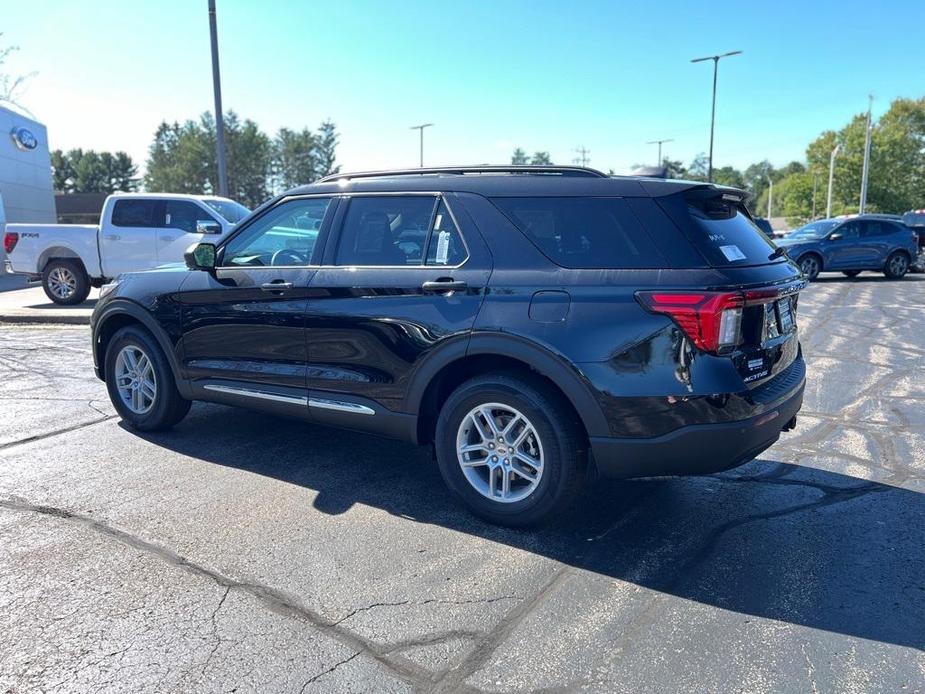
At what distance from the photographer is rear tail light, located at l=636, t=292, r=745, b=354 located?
10.5 feet

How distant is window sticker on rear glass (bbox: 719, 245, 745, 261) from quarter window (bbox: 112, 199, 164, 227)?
38.4 feet

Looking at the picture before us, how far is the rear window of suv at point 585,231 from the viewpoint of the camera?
3457 mm

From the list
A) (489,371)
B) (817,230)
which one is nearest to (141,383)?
(489,371)

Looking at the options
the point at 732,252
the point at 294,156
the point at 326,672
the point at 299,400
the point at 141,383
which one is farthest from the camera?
the point at 294,156

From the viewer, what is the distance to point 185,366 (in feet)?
16.8

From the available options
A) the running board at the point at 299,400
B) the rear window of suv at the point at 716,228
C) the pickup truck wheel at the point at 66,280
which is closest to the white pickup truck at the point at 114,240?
the pickup truck wheel at the point at 66,280

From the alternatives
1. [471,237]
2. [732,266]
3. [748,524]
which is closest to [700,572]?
[748,524]

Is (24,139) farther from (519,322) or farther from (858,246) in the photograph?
(519,322)

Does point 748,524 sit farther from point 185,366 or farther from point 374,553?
point 185,366

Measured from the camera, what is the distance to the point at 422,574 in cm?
332

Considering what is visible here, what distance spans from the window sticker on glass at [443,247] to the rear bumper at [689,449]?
4.28ft

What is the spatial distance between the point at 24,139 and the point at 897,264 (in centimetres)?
3209

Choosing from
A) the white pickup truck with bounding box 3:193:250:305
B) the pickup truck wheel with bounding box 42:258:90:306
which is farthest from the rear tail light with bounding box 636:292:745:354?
the pickup truck wheel with bounding box 42:258:90:306

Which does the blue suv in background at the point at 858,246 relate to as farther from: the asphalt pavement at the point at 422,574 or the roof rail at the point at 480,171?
the roof rail at the point at 480,171
